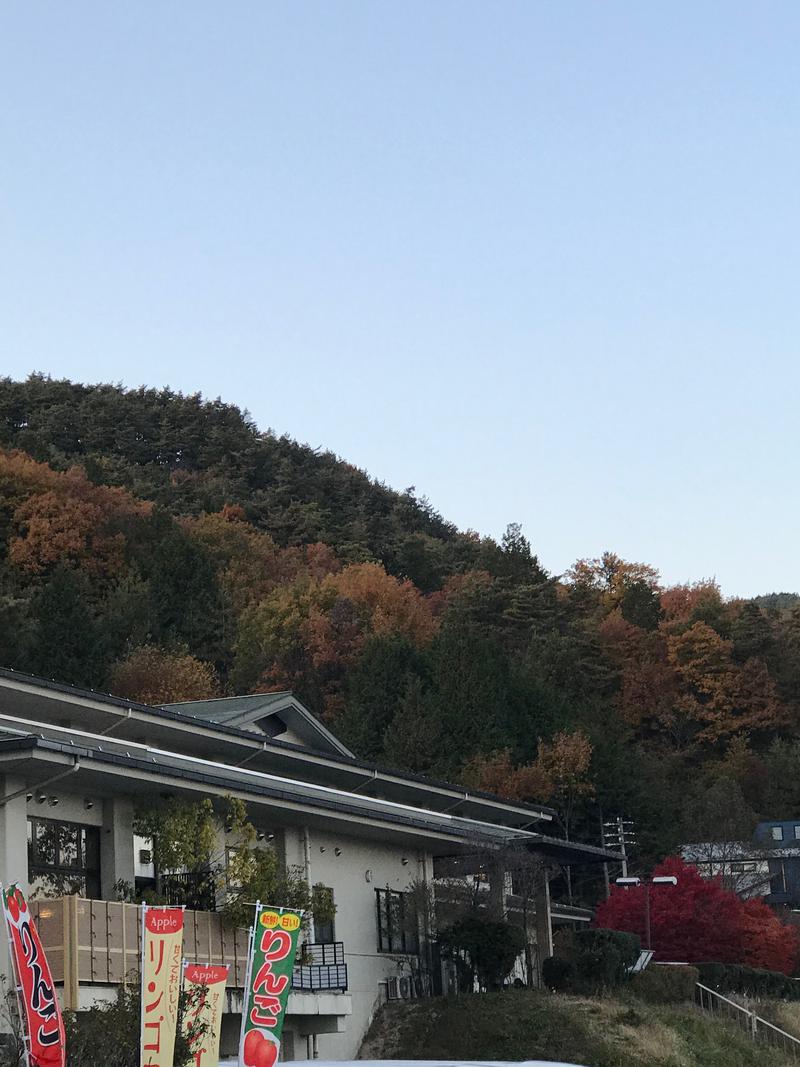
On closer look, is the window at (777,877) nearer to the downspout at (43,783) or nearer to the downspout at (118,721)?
the downspout at (118,721)

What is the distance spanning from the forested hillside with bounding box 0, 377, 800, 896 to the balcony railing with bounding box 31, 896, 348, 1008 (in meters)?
37.8

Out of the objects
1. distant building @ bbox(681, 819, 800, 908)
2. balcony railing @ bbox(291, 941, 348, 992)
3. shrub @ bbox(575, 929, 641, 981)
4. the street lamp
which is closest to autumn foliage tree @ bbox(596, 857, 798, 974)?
the street lamp

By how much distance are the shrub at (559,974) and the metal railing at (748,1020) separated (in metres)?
3.41

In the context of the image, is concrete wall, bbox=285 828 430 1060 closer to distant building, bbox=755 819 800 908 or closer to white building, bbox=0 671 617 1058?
white building, bbox=0 671 617 1058

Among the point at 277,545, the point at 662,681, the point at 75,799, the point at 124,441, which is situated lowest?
the point at 75,799

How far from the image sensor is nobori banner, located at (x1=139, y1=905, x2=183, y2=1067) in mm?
15258

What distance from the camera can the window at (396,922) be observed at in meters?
29.4

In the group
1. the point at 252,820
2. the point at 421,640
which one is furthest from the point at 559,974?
the point at 421,640

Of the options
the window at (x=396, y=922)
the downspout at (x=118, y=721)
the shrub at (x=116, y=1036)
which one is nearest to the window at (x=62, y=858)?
the shrub at (x=116, y=1036)

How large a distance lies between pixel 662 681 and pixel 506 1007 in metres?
53.3

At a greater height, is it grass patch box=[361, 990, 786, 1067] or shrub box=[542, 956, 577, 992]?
shrub box=[542, 956, 577, 992]

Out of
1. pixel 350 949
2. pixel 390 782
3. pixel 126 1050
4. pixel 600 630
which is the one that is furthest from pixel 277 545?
pixel 126 1050

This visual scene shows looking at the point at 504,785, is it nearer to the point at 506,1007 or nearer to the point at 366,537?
the point at 506,1007

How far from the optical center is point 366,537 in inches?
3969
